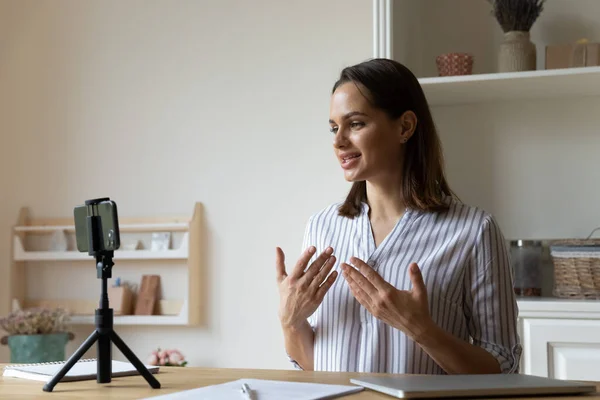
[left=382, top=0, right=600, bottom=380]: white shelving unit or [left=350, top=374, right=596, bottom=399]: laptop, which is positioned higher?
[left=382, top=0, right=600, bottom=380]: white shelving unit

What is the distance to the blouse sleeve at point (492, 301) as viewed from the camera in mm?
1634

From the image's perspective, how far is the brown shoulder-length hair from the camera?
178 cm

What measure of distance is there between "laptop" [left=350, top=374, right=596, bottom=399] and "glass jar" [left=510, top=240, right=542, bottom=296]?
158 cm

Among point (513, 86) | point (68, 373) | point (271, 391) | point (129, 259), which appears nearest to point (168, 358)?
point (129, 259)

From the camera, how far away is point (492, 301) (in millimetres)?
1647

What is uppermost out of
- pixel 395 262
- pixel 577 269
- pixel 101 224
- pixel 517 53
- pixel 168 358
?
pixel 517 53

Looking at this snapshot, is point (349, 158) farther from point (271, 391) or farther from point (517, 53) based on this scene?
point (517, 53)

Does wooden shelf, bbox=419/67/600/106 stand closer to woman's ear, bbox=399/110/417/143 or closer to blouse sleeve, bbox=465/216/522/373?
woman's ear, bbox=399/110/417/143

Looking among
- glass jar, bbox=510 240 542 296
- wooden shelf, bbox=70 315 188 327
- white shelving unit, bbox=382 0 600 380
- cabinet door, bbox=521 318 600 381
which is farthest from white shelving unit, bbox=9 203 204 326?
cabinet door, bbox=521 318 600 381

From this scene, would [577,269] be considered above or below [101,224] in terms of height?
below

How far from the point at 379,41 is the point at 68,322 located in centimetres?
178

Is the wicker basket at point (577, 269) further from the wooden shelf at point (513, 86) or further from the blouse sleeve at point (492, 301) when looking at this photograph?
the blouse sleeve at point (492, 301)

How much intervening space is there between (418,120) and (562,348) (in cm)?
103

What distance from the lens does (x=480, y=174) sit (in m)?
2.94
